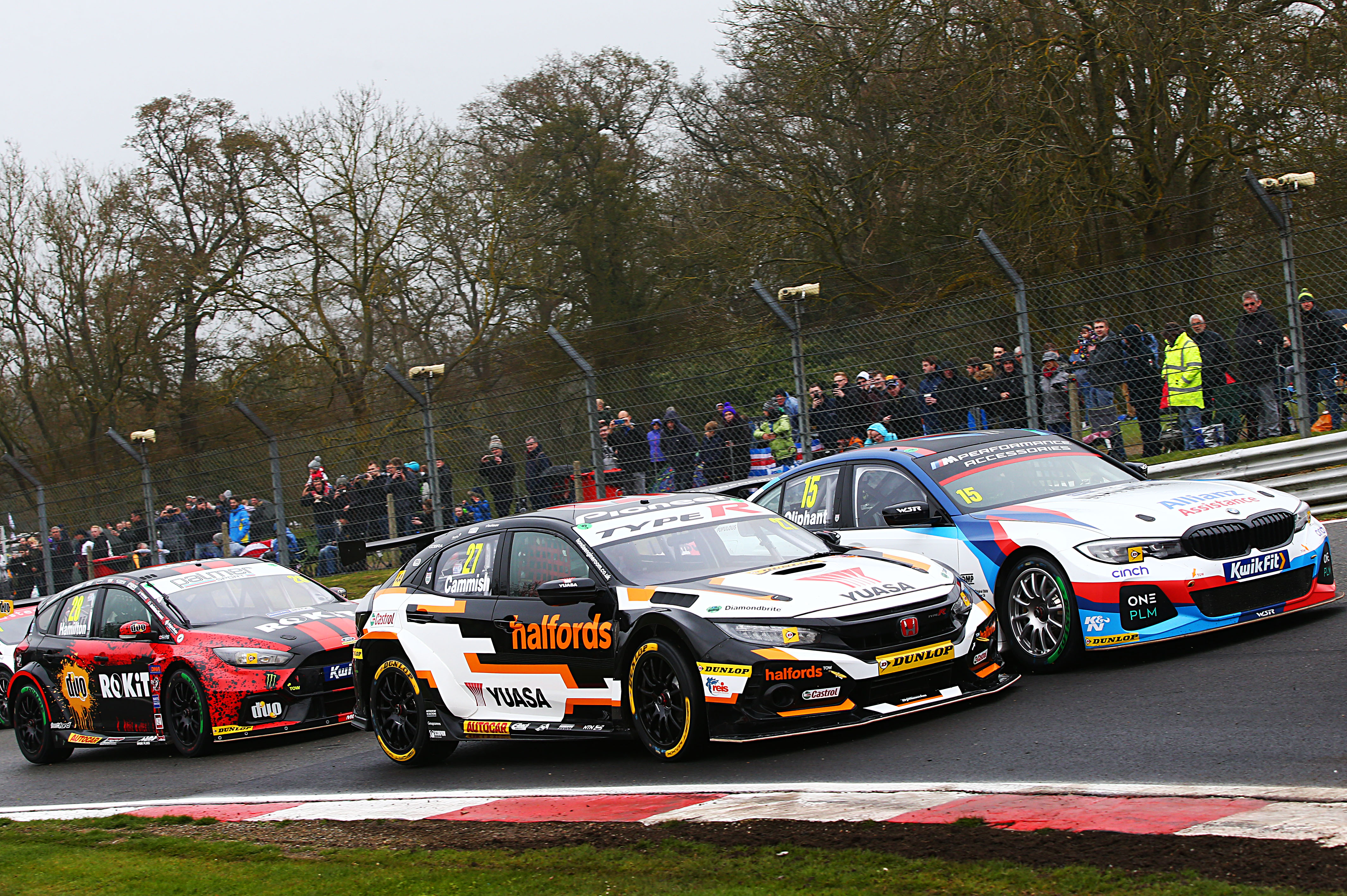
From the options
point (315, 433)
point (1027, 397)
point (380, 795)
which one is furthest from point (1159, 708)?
point (315, 433)

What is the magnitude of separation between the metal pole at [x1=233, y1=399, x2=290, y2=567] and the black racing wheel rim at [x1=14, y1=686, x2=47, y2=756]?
6.59 m

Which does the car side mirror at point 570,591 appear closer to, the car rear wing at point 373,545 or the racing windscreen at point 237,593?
the car rear wing at point 373,545

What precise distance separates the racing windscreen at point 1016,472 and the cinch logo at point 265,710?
5.17 meters

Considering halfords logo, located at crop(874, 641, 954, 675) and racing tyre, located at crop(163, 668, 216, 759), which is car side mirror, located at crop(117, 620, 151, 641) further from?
halfords logo, located at crop(874, 641, 954, 675)

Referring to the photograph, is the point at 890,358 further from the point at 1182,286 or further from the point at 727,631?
the point at 727,631

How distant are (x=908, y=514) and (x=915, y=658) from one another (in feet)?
6.35

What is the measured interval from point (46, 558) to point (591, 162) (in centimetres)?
1750

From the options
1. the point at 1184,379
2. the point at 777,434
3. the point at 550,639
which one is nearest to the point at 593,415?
the point at 777,434

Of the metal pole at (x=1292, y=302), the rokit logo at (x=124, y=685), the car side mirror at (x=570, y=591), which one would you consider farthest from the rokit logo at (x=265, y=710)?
the metal pole at (x=1292, y=302)

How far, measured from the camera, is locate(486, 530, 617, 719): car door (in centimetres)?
783

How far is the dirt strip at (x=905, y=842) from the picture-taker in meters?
4.29

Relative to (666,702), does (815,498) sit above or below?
above

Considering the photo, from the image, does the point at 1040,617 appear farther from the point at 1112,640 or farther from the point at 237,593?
the point at 237,593

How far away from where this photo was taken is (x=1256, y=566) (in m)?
8.45
